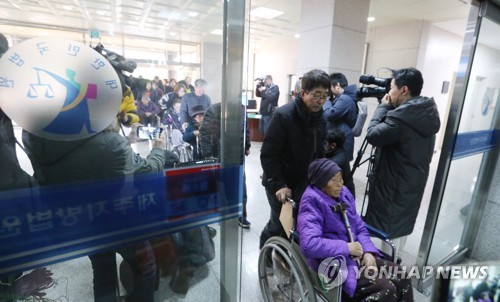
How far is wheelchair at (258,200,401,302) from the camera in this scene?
1199 millimetres

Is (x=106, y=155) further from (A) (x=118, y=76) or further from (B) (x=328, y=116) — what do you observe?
(B) (x=328, y=116)

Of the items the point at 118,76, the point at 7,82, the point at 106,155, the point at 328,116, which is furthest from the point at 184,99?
the point at 328,116

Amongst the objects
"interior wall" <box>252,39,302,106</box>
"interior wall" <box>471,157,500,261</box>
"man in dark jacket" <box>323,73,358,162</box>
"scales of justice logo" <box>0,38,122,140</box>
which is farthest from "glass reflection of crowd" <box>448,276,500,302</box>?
"interior wall" <box>252,39,302,106</box>

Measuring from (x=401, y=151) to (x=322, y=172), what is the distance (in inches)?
29.0

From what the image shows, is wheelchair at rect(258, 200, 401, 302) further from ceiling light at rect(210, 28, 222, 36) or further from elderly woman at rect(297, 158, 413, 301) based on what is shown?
ceiling light at rect(210, 28, 222, 36)

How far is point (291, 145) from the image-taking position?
1.57 metres

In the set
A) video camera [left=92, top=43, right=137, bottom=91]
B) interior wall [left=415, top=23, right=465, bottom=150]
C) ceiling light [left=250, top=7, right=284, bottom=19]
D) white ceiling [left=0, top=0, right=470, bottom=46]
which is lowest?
video camera [left=92, top=43, right=137, bottom=91]

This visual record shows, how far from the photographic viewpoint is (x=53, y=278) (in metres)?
0.91

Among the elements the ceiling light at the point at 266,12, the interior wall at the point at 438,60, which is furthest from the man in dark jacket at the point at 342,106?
the interior wall at the point at 438,60

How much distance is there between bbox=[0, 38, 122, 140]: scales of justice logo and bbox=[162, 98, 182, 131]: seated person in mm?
173

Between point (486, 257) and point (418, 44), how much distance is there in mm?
4651

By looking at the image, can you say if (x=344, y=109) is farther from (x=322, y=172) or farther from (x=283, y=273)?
(x=283, y=273)

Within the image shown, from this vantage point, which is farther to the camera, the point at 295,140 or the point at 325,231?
the point at 295,140

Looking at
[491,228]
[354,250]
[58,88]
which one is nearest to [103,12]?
[58,88]
